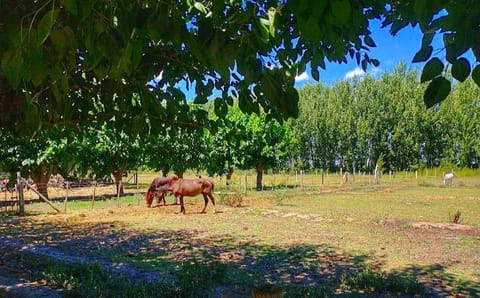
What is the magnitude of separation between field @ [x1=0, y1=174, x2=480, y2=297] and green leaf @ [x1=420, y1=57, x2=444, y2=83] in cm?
510

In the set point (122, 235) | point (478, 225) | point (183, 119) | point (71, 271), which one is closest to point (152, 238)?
point (122, 235)

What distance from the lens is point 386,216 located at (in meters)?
15.5

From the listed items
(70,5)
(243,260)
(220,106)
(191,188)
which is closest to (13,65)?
(70,5)

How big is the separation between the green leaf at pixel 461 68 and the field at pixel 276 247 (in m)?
5.08

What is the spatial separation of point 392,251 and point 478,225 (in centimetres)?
537

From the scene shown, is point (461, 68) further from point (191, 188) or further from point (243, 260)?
point (191, 188)

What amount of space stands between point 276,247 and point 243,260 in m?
1.46

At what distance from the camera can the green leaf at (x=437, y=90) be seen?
114 cm

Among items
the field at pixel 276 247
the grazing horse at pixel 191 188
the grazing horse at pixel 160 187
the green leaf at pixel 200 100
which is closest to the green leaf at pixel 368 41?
the green leaf at pixel 200 100

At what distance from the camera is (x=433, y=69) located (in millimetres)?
1130

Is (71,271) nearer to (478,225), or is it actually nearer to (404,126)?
(478,225)

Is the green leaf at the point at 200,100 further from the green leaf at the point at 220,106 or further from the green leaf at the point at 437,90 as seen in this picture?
the green leaf at the point at 437,90

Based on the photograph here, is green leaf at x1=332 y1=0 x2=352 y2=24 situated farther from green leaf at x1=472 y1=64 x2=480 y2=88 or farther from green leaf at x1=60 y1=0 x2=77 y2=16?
green leaf at x1=60 y1=0 x2=77 y2=16

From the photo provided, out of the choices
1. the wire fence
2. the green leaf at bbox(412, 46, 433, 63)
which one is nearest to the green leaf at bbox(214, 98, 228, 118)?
the green leaf at bbox(412, 46, 433, 63)
